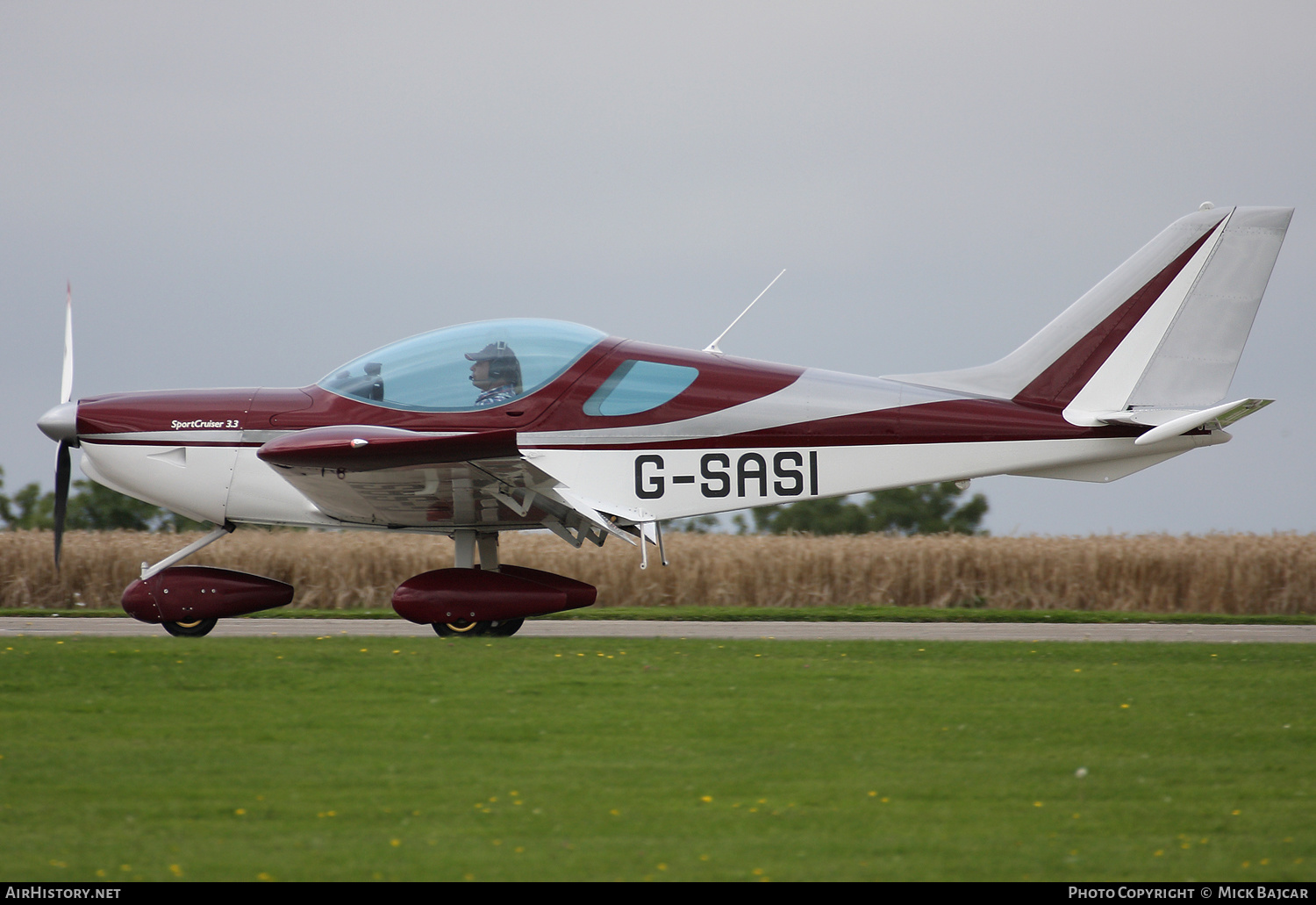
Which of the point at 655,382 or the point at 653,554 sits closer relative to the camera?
the point at 655,382

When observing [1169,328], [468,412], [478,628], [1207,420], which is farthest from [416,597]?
[1169,328]

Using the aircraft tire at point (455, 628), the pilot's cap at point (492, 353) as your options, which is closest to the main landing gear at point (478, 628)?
the aircraft tire at point (455, 628)

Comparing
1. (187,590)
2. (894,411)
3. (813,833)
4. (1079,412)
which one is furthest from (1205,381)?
(187,590)

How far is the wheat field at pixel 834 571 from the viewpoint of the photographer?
53.3ft

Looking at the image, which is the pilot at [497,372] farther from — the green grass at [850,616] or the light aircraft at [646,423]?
the green grass at [850,616]

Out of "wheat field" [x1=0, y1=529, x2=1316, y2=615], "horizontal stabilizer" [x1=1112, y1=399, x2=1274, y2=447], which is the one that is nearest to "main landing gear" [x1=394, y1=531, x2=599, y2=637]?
"horizontal stabilizer" [x1=1112, y1=399, x2=1274, y2=447]

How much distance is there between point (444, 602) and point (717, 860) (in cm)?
560

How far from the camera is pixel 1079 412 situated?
10.1 meters

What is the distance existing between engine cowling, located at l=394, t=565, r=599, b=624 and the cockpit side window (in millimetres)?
1454

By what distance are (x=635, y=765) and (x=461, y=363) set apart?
15.8ft

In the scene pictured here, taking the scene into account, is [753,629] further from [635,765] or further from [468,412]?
[635,765]

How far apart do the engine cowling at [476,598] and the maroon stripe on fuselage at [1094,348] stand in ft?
13.8

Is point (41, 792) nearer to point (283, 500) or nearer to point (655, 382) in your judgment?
point (283, 500)

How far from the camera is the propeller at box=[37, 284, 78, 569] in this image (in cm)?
1027
